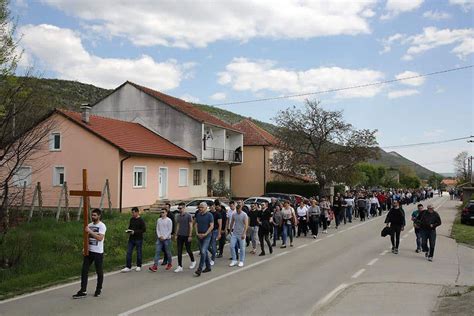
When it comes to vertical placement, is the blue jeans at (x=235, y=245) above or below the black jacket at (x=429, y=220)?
below

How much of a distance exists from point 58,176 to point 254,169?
21.1m

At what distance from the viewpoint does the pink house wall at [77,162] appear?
2714 centimetres

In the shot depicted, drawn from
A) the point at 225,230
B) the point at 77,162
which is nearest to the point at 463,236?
the point at 225,230

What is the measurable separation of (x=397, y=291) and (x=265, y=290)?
260 cm

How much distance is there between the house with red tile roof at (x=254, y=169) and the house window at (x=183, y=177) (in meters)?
11.2

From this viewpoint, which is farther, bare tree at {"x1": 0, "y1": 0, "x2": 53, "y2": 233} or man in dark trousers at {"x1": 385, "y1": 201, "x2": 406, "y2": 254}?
man in dark trousers at {"x1": 385, "y1": 201, "x2": 406, "y2": 254}

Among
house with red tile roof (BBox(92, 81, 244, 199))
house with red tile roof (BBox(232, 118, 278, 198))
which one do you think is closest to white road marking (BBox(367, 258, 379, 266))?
house with red tile roof (BBox(92, 81, 244, 199))

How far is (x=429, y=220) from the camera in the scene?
1469 centimetres

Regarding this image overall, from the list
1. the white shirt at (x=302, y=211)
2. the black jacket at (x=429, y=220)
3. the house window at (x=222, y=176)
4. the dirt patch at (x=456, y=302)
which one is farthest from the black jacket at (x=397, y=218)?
the house window at (x=222, y=176)

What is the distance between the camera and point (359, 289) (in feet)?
32.9

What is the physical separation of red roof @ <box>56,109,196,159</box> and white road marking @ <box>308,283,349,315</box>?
1881 cm

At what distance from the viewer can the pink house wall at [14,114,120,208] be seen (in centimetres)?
2714

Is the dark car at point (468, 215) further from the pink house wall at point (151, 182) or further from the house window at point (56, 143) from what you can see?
the house window at point (56, 143)

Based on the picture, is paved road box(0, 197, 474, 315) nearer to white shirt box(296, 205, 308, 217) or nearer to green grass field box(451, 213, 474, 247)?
green grass field box(451, 213, 474, 247)
